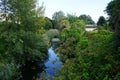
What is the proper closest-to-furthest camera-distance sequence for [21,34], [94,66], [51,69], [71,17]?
1. [94,66]
2. [21,34]
3. [51,69]
4. [71,17]

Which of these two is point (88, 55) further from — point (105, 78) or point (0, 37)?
point (0, 37)

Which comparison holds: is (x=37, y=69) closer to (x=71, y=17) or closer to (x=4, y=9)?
(x=4, y=9)

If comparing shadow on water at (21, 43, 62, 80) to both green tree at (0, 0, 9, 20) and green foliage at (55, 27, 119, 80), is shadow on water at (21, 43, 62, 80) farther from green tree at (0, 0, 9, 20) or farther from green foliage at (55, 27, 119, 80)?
green foliage at (55, 27, 119, 80)

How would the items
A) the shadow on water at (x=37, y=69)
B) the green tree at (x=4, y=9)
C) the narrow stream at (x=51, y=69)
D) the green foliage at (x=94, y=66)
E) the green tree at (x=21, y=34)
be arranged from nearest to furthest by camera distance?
the green foliage at (x=94, y=66) < the narrow stream at (x=51, y=69) < the shadow on water at (x=37, y=69) < the green tree at (x=21, y=34) < the green tree at (x=4, y=9)

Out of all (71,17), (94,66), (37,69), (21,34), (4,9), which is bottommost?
(37,69)

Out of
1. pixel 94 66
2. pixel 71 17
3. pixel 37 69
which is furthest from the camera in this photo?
pixel 71 17

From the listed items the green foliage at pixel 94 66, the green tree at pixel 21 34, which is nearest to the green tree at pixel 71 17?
the green tree at pixel 21 34

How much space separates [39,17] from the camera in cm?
2236

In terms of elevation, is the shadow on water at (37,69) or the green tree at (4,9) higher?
the green tree at (4,9)

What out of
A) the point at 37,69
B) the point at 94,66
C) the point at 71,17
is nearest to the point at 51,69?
the point at 37,69

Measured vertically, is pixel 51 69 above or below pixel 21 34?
→ below

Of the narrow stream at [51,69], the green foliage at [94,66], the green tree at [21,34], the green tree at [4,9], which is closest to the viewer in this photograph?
the green foliage at [94,66]

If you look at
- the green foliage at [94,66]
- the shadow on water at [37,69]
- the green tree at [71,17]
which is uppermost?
the green tree at [71,17]

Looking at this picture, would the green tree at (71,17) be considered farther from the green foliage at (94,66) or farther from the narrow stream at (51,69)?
the green foliage at (94,66)
